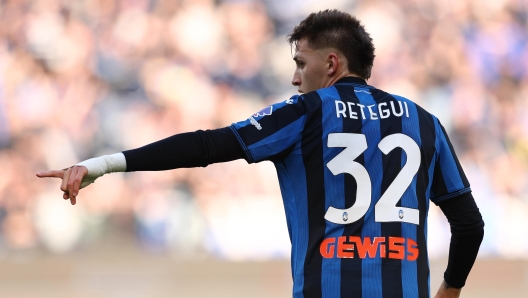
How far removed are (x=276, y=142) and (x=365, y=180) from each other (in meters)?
0.27

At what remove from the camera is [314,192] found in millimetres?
2205

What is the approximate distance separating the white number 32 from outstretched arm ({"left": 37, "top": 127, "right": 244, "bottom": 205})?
0.31m

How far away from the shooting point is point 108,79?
7.33 m

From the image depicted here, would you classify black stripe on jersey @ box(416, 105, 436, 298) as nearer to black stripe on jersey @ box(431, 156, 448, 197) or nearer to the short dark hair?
black stripe on jersey @ box(431, 156, 448, 197)

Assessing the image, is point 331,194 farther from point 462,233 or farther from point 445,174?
point 462,233

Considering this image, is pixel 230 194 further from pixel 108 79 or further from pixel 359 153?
pixel 359 153

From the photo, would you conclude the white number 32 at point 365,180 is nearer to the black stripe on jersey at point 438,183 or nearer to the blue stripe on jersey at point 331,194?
the blue stripe on jersey at point 331,194

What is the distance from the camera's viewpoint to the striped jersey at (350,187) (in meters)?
2.15

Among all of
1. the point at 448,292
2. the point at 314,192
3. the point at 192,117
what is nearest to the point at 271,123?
the point at 314,192

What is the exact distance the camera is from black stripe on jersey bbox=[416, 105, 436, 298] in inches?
87.6

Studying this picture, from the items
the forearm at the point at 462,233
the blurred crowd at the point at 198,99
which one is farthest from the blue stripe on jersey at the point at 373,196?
the blurred crowd at the point at 198,99

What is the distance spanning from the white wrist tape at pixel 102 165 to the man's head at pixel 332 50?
28.1 inches

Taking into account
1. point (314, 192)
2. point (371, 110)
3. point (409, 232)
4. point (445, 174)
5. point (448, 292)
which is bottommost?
point (448, 292)

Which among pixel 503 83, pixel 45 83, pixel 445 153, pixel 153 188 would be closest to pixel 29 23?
pixel 45 83
